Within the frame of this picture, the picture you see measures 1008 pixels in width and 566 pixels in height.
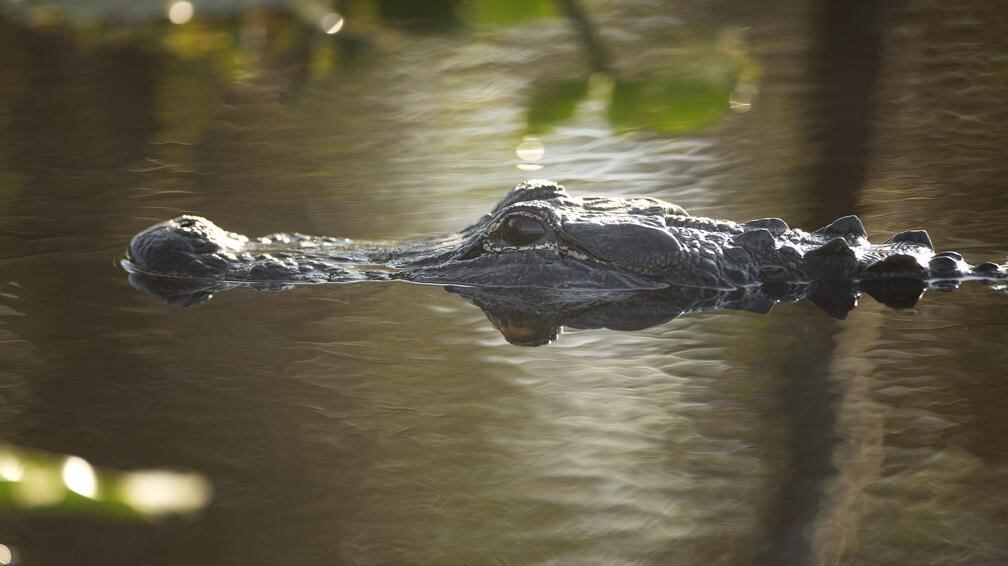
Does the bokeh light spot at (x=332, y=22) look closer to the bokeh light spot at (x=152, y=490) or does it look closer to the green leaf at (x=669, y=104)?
the green leaf at (x=669, y=104)

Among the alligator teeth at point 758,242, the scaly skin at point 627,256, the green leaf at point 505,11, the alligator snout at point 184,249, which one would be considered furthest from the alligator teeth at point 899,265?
the green leaf at point 505,11

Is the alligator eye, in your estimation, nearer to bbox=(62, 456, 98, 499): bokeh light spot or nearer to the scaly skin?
the scaly skin

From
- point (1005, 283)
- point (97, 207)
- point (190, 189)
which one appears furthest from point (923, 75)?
point (97, 207)

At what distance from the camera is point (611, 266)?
498 cm

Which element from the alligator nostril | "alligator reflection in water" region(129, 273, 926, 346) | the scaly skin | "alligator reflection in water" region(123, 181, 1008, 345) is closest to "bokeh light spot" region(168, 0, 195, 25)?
"alligator reflection in water" region(129, 273, 926, 346)

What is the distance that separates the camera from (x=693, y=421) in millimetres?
3336

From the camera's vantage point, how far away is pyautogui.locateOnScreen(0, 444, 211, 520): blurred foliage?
1.30 ft

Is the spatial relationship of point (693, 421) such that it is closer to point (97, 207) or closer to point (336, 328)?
point (336, 328)

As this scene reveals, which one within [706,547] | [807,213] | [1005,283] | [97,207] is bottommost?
[706,547]

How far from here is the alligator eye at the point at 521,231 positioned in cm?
501

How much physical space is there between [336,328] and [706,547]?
2.44m

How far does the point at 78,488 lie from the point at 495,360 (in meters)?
3.68

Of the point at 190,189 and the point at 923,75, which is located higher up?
the point at 923,75

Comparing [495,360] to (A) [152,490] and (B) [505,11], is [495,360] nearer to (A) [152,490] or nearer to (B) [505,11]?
(B) [505,11]
